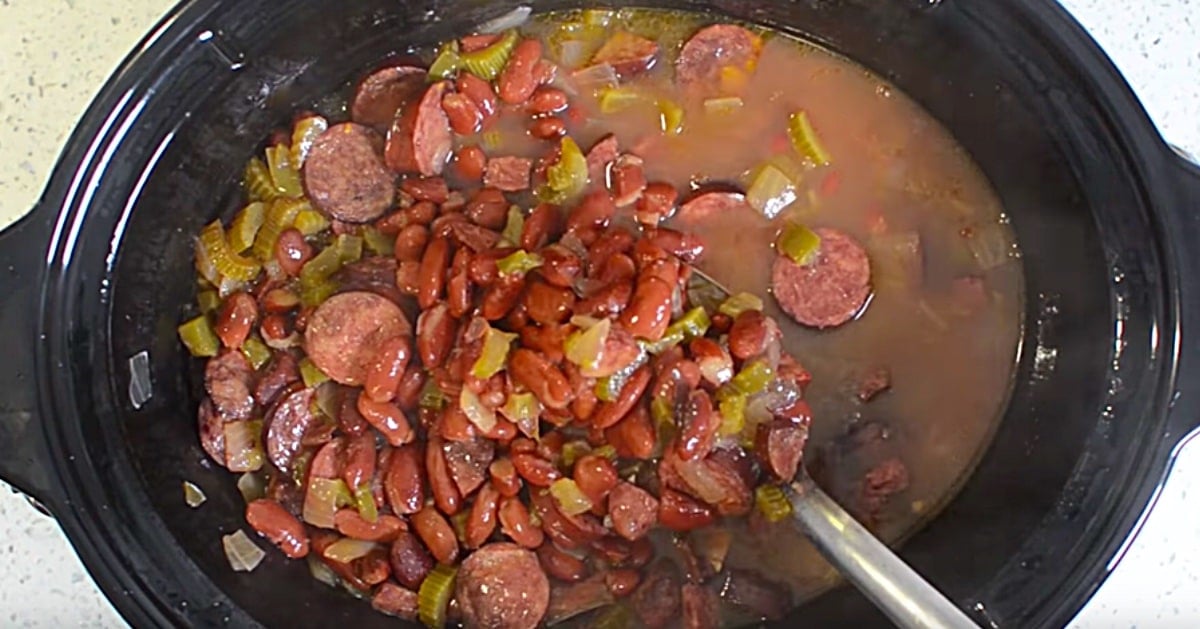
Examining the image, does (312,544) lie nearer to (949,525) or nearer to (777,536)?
(777,536)

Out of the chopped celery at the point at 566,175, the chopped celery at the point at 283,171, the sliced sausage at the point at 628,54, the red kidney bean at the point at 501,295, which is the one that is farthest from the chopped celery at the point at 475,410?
the sliced sausage at the point at 628,54

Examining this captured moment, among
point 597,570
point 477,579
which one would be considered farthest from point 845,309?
point 477,579

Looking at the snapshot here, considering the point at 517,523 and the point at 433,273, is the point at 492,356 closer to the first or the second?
the point at 433,273

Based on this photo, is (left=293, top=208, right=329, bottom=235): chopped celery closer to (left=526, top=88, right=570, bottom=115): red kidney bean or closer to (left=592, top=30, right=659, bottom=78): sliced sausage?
(left=526, top=88, right=570, bottom=115): red kidney bean

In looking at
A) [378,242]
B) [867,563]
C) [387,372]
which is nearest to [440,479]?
[387,372]

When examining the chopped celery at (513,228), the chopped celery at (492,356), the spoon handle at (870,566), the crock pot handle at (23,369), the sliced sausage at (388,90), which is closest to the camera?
the spoon handle at (870,566)

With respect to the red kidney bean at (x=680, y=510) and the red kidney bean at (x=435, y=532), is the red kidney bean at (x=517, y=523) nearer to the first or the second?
the red kidney bean at (x=435, y=532)
